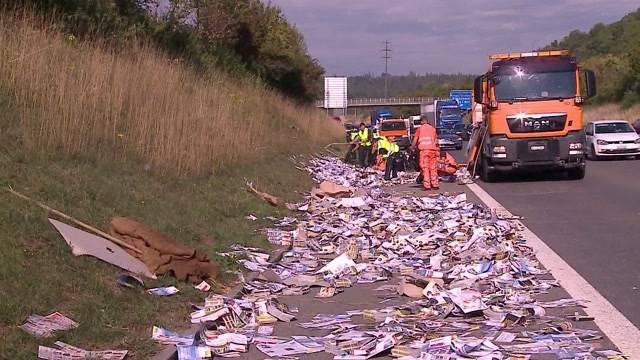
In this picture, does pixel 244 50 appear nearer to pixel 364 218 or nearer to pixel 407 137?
pixel 407 137

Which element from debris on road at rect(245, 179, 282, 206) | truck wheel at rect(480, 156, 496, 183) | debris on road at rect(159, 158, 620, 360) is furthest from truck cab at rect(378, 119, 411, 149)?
debris on road at rect(159, 158, 620, 360)

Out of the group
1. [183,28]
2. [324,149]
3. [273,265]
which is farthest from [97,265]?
[324,149]

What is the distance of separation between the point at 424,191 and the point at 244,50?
20003mm

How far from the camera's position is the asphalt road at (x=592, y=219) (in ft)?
28.1

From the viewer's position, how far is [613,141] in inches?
1171

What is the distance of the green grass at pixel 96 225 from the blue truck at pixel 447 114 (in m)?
35.5

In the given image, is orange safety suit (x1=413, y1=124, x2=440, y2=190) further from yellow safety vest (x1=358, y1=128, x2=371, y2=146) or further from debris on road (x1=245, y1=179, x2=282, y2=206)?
yellow safety vest (x1=358, y1=128, x2=371, y2=146)

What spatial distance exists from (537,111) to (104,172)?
12.8m

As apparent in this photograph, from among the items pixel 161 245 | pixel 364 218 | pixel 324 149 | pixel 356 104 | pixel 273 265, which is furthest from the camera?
pixel 356 104

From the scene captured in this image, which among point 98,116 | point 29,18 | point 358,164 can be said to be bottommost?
point 358,164

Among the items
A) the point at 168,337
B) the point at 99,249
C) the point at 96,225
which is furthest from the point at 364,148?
the point at 168,337

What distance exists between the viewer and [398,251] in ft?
34.8

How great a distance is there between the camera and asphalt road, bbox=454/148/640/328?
8.58m

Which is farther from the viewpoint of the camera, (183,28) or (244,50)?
(244,50)
